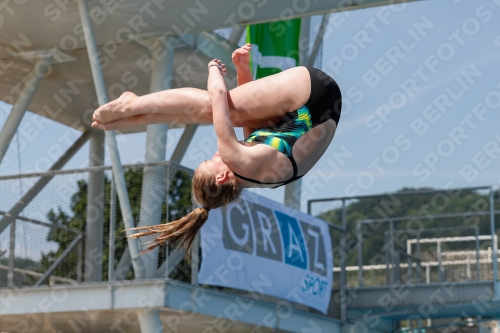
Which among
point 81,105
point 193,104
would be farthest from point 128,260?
point 193,104

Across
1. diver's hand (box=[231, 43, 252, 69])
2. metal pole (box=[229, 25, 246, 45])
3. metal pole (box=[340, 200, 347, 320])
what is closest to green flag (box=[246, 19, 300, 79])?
metal pole (box=[229, 25, 246, 45])

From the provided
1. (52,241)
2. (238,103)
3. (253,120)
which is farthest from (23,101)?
(238,103)

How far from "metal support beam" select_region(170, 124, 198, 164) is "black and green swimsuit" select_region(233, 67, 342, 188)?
9.67 metres

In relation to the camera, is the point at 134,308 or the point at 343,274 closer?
the point at 134,308

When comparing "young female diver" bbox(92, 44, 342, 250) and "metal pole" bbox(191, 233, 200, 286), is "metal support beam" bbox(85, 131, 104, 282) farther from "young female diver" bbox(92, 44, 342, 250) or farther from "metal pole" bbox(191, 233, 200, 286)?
"young female diver" bbox(92, 44, 342, 250)

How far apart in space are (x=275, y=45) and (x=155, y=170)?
9.05 ft

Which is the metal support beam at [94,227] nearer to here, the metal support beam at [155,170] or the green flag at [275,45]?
the metal support beam at [155,170]

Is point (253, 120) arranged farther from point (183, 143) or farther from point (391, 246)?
point (391, 246)

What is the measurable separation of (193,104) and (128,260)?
6361mm

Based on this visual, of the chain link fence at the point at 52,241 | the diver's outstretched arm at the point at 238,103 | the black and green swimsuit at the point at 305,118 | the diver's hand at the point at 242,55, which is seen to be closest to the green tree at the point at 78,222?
the chain link fence at the point at 52,241

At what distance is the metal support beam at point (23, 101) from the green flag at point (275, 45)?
2.72 meters

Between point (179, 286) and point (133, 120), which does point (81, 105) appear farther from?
point (133, 120)

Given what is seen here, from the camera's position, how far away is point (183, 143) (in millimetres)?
14922

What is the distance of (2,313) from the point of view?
37.0 ft
